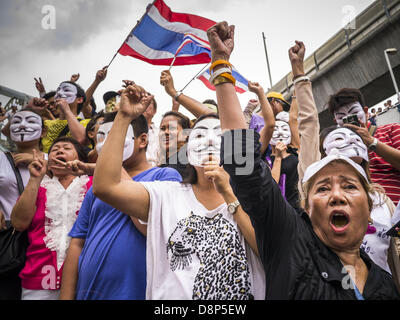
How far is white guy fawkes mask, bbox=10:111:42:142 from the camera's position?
122 inches

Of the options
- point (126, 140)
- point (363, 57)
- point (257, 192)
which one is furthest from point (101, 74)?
point (363, 57)

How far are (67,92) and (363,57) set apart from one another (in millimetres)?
11166

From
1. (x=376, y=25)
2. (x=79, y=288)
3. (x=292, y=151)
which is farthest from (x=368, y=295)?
(x=376, y=25)

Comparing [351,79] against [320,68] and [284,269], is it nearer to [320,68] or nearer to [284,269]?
[320,68]

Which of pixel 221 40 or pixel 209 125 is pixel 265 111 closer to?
pixel 209 125

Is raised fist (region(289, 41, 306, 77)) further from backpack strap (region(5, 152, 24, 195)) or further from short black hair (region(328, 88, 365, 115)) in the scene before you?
backpack strap (region(5, 152, 24, 195))

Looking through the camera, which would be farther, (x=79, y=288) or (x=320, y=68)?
(x=320, y=68)

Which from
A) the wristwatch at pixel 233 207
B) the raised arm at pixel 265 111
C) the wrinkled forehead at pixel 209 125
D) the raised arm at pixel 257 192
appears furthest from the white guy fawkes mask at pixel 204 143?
the raised arm at pixel 265 111

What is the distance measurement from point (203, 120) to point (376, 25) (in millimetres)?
11595

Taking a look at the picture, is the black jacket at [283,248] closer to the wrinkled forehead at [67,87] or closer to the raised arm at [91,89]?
the wrinkled forehead at [67,87]

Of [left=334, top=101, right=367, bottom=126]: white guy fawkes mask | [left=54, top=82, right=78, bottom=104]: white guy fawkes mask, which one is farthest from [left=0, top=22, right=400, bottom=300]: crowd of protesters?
[left=54, top=82, right=78, bottom=104]: white guy fawkes mask

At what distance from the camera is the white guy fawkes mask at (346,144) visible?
238cm

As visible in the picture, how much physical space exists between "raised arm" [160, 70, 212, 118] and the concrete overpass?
9298 mm

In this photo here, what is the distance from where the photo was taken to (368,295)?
139cm
